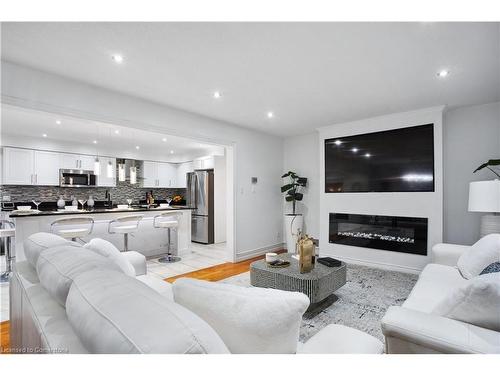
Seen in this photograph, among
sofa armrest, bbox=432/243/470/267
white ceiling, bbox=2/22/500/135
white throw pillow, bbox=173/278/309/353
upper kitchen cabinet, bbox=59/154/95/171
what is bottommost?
sofa armrest, bbox=432/243/470/267

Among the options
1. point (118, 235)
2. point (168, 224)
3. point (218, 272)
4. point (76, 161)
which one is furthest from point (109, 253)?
point (76, 161)

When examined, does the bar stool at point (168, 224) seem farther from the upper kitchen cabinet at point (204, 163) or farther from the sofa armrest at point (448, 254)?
the sofa armrest at point (448, 254)

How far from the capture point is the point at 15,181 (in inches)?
207

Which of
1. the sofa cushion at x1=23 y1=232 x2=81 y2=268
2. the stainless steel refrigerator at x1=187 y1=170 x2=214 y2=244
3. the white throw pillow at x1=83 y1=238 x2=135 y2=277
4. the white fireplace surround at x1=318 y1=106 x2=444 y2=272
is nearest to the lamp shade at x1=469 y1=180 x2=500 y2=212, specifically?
the white fireplace surround at x1=318 y1=106 x2=444 y2=272

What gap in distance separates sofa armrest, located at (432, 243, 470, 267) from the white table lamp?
1.68 feet

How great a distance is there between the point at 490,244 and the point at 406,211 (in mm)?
1877

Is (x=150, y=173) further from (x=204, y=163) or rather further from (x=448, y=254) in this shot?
(x=448, y=254)

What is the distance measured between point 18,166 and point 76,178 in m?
1.04

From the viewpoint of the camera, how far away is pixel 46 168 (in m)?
5.67

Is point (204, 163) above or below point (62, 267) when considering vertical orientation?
above

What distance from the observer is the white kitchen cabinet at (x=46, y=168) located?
5547 millimetres

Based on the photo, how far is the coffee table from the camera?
2.41m

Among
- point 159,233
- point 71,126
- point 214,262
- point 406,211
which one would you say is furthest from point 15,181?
point 406,211

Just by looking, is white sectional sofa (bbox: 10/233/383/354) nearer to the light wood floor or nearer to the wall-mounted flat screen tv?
the light wood floor
